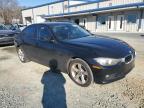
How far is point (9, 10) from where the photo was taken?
212 feet

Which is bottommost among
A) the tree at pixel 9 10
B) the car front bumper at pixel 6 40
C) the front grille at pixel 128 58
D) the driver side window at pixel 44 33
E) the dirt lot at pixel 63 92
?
the dirt lot at pixel 63 92

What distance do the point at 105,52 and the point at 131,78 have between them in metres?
1.31

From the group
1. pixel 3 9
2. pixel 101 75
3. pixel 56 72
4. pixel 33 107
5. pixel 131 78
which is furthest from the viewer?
pixel 3 9

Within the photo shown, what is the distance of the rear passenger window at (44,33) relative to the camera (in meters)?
5.14

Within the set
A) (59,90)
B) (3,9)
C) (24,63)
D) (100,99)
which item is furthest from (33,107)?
(3,9)

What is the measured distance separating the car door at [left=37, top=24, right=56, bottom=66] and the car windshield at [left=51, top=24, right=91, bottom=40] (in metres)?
0.22

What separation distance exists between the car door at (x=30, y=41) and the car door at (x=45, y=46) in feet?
0.89

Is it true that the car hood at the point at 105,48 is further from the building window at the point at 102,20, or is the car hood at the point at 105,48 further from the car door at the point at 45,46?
the building window at the point at 102,20

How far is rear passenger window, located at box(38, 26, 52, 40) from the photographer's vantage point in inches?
202

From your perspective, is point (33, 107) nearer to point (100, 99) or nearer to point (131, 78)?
point (100, 99)

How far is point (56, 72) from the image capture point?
5355 millimetres

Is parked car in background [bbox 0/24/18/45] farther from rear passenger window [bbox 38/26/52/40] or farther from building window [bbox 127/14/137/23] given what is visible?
building window [bbox 127/14/137/23]

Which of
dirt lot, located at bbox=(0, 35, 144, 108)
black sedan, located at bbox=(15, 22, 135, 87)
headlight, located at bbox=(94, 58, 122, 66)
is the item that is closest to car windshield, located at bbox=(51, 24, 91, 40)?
black sedan, located at bbox=(15, 22, 135, 87)

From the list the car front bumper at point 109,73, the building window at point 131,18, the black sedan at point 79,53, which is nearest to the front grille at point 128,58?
the black sedan at point 79,53
